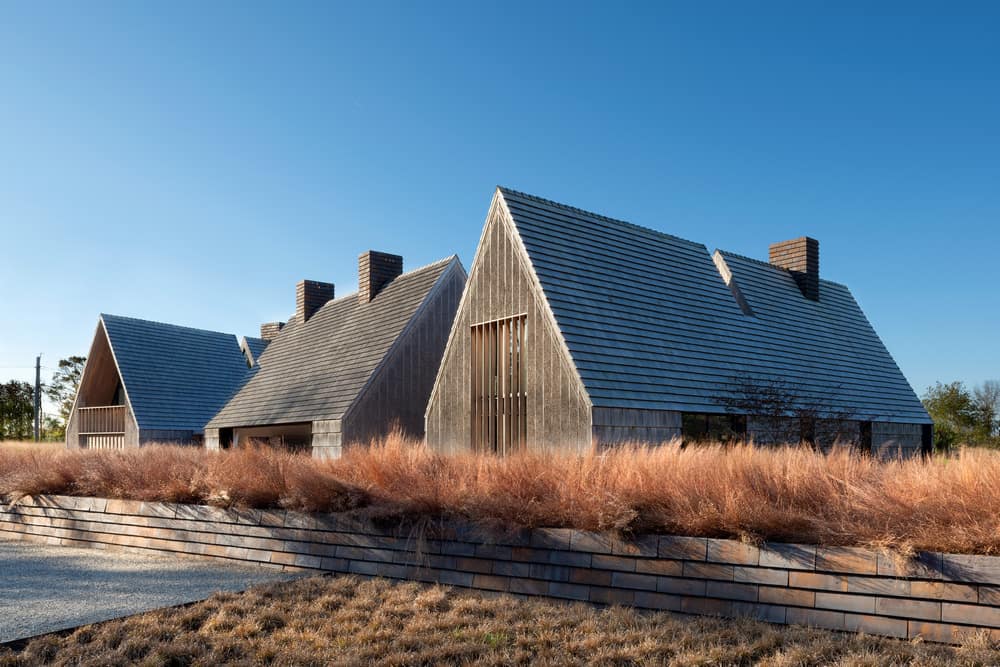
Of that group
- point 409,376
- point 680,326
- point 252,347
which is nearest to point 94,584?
point 409,376

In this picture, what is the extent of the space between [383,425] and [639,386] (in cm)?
745

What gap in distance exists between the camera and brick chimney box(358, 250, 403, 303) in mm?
22891

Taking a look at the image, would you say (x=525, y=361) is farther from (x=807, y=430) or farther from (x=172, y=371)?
(x=172, y=371)

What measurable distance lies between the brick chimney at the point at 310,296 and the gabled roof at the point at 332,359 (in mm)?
1297

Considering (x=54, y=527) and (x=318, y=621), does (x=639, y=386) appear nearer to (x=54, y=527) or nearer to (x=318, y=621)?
(x=318, y=621)

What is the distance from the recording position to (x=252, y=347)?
34.3m

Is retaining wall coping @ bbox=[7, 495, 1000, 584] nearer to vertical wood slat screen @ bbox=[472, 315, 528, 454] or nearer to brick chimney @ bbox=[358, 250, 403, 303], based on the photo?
vertical wood slat screen @ bbox=[472, 315, 528, 454]

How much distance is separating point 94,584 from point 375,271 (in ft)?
51.0

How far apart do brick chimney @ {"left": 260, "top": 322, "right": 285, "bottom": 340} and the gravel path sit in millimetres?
24782

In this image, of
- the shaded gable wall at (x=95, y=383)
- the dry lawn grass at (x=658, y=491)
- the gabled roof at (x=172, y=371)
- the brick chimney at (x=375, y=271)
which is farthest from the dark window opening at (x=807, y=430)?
the shaded gable wall at (x=95, y=383)

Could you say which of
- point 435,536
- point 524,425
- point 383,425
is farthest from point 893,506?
point 383,425

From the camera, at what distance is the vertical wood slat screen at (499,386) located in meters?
14.1

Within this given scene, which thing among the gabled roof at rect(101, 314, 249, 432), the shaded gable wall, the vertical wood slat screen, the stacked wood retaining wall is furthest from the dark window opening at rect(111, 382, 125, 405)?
the stacked wood retaining wall

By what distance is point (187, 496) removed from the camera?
10.1 m
